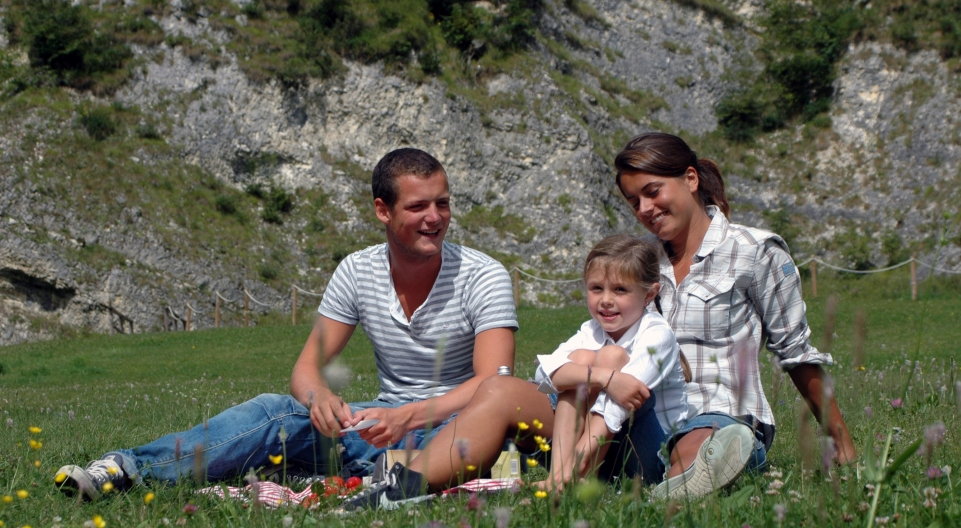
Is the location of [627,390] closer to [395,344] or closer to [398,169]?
[395,344]

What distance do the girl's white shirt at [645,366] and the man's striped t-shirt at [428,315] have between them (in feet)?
1.91

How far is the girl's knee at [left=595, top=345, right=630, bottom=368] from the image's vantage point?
11.9 ft

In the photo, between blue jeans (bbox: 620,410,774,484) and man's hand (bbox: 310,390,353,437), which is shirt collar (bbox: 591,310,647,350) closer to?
blue jeans (bbox: 620,410,774,484)

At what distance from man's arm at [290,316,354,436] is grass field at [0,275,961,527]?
621mm

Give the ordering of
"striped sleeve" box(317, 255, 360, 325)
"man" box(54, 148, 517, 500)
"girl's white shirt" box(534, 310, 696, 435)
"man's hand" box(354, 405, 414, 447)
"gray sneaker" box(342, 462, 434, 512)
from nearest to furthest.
→ "gray sneaker" box(342, 462, 434, 512)
"girl's white shirt" box(534, 310, 696, 435)
"man's hand" box(354, 405, 414, 447)
"man" box(54, 148, 517, 500)
"striped sleeve" box(317, 255, 360, 325)

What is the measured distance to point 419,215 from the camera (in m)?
4.33

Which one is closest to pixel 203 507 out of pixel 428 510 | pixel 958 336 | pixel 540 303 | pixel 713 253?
pixel 428 510

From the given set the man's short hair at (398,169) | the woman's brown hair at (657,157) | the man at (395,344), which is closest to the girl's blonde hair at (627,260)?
the woman's brown hair at (657,157)

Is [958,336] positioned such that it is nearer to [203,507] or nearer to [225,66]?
[203,507]

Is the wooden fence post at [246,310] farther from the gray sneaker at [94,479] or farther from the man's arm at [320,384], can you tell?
the gray sneaker at [94,479]

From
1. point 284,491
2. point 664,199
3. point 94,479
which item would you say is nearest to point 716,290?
point 664,199

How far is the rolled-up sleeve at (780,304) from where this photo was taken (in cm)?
400

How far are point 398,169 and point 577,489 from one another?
263 centimetres

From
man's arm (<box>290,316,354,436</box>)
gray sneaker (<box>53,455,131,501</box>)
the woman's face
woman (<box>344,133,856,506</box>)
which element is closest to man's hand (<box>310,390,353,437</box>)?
man's arm (<box>290,316,354,436</box>)
